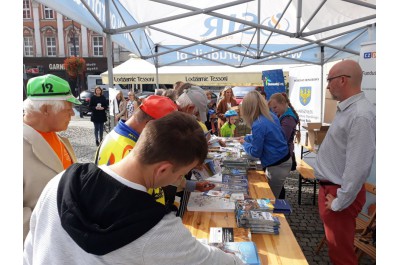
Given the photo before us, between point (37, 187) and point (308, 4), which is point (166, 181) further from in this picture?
point (308, 4)

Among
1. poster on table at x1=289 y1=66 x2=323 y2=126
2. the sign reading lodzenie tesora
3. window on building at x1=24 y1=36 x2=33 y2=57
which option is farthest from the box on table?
window on building at x1=24 y1=36 x2=33 y2=57

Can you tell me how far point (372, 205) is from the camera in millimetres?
3463

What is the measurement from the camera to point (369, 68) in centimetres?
338

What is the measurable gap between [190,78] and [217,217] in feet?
28.1

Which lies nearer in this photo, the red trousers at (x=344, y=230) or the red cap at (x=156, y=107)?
the red cap at (x=156, y=107)

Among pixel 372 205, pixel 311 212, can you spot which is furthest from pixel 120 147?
pixel 311 212

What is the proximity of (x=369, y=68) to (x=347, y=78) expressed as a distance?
1.44 metres

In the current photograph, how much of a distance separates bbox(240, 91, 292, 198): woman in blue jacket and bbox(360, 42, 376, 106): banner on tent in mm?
1098

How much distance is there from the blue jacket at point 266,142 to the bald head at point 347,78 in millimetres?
995

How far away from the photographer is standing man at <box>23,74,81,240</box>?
1.57 metres

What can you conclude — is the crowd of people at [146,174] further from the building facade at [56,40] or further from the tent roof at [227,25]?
the building facade at [56,40]

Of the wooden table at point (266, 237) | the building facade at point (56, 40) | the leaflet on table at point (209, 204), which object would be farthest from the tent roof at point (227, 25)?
the building facade at point (56, 40)

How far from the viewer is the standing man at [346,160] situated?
2045 mm

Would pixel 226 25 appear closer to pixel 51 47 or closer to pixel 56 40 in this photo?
pixel 56 40
